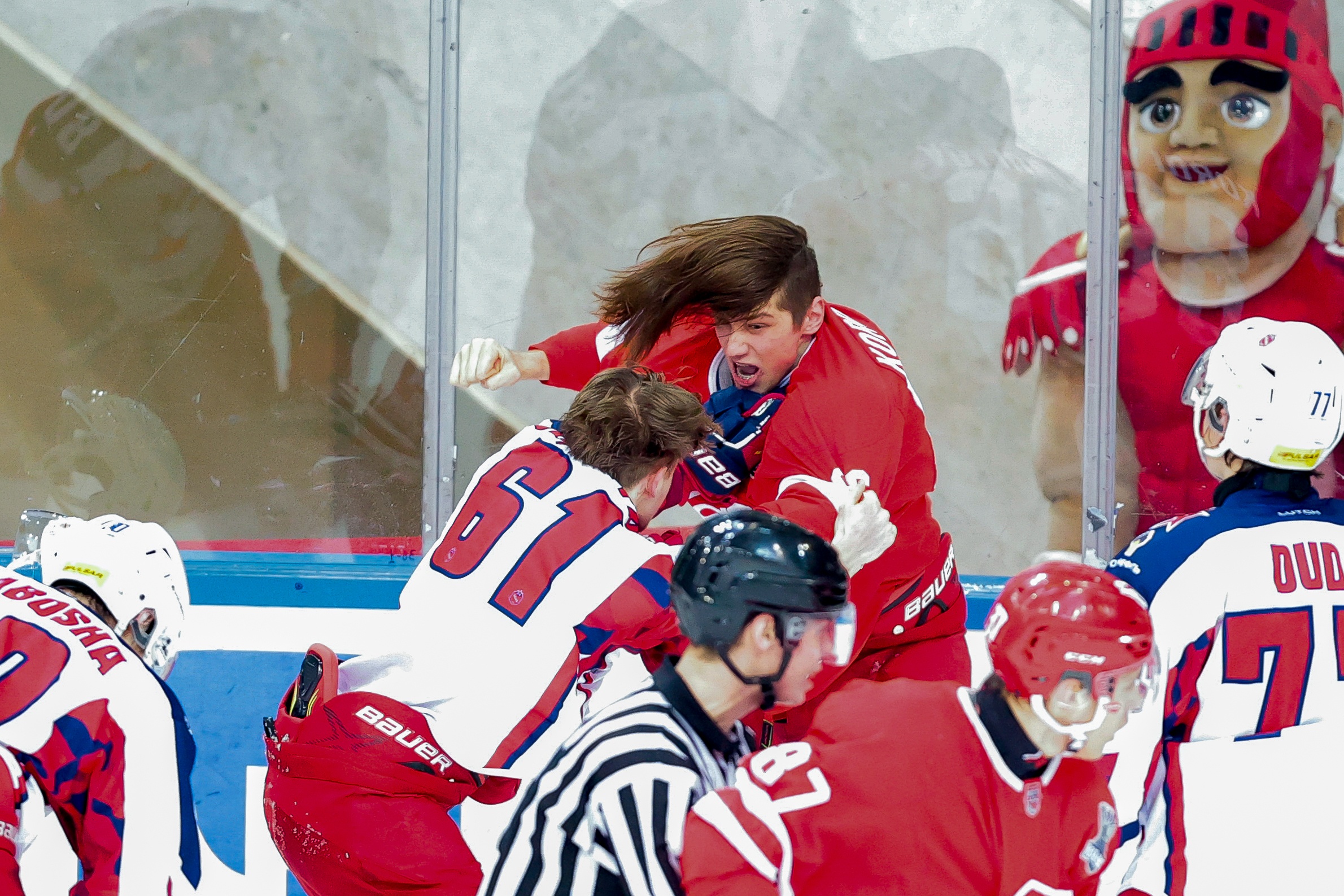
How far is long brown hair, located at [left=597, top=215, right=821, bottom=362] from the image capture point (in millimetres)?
2424

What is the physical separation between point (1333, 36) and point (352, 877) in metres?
2.67

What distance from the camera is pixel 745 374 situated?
2.56 m

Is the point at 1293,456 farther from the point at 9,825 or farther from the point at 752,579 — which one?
the point at 9,825

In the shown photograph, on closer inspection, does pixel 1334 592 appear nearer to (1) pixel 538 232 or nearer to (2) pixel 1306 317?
(2) pixel 1306 317

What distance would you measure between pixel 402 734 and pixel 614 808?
2.98 feet

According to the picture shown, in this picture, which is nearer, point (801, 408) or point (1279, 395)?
point (1279, 395)

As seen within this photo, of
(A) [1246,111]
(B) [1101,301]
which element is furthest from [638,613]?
(A) [1246,111]

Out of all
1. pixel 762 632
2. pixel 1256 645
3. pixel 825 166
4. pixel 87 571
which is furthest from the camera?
pixel 825 166

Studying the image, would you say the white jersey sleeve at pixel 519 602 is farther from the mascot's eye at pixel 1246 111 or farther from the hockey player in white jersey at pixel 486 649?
the mascot's eye at pixel 1246 111

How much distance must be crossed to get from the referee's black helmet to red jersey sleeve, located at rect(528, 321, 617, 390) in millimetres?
1334

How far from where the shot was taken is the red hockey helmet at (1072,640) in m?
1.45

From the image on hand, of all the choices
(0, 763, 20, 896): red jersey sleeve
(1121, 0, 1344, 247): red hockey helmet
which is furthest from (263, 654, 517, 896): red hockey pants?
(1121, 0, 1344, 247): red hockey helmet

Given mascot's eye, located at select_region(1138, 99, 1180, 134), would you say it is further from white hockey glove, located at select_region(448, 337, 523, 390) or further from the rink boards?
white hockey glove, located at select_region(448, 337, 523, 390)

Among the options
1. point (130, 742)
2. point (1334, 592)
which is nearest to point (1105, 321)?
point (1334, 592)
